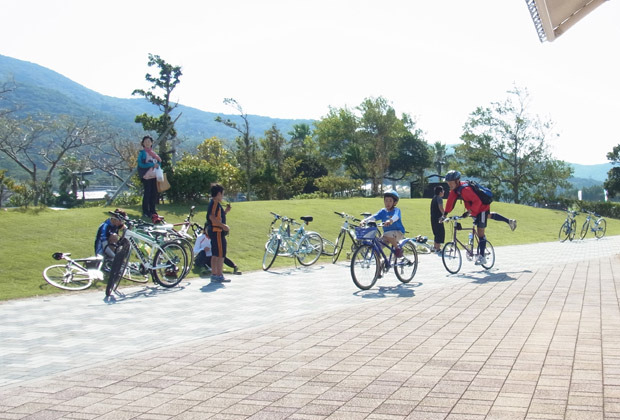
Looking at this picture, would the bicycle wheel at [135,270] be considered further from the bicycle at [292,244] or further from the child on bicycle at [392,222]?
the child on bicycle at [392,222]

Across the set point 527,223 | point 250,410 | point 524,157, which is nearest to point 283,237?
point 250,410

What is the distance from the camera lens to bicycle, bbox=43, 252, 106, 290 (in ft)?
34.2

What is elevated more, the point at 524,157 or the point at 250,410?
the point at 524,157

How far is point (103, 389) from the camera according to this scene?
4.87 m

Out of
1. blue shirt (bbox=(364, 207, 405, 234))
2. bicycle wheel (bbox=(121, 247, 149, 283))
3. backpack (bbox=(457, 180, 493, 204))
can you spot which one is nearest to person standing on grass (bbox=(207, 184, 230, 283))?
bicycle wheel (bbox=(121, 247, 149, 283))

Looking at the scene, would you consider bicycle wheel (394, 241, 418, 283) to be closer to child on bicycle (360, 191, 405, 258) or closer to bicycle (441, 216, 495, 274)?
child on bicycle (360, 191, 405, 258)

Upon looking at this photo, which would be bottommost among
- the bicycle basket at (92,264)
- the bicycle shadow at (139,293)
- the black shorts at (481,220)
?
the bicycle shadow at (139,293)

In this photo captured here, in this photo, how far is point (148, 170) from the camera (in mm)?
14461

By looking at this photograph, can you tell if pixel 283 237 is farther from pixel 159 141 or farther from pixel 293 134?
pixel 293 134

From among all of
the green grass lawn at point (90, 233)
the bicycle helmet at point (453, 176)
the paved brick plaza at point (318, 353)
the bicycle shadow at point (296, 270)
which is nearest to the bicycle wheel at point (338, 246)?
the green grass lawn at point (90, 233)

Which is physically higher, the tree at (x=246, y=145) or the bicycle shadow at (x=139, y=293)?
the tree at (x=246, y=145)

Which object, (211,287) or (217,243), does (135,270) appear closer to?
(211,287)

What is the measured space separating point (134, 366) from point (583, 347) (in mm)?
4119

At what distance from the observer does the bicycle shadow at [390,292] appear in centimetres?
949
